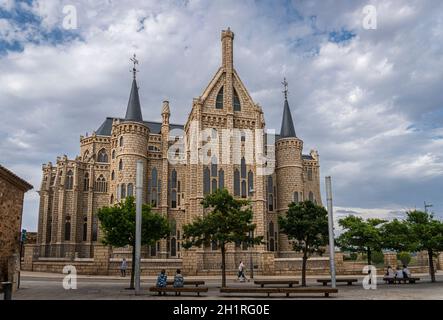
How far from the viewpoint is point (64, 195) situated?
52312 mm

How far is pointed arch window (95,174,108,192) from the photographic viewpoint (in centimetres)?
5431

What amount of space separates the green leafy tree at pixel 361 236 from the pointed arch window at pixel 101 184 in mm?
36092

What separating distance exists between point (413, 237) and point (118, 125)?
3482cm

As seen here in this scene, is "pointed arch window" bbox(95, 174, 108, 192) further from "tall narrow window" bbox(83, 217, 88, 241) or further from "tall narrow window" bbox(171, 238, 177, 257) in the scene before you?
"tall narrow window" bbox(171, 238, 177, 257)

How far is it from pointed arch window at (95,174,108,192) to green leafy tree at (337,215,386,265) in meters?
36.1

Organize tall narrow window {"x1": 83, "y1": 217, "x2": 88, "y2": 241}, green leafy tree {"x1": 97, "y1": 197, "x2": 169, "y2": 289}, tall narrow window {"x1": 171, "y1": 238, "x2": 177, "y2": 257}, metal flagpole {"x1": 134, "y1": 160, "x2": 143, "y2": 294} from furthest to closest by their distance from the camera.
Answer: tall narrow window {"x1": 83, "y1": 217, "x2": 88, "y2": 241} < tall narrow window {"x1": 171, "y1": 238, "x2": 177, "y2": 257} < green leafy tree {"x1": 97, "y1": 197, "x2": 169, "y2": 289} < metal flagpole {"x1": 134, "y1": 160, "x2": 143, "y2": 294}

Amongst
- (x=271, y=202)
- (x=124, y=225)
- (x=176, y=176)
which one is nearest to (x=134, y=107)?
(x=176, y=176)

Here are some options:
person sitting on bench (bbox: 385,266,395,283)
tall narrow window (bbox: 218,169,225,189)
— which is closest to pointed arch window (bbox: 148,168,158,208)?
tall narrow window (bbox: 218,169,225,189)

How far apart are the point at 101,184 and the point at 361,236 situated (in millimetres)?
37866

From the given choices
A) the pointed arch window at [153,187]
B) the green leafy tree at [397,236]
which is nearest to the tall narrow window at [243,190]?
the pointed arch window at [153,187]

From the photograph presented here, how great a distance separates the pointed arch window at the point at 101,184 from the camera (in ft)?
178
